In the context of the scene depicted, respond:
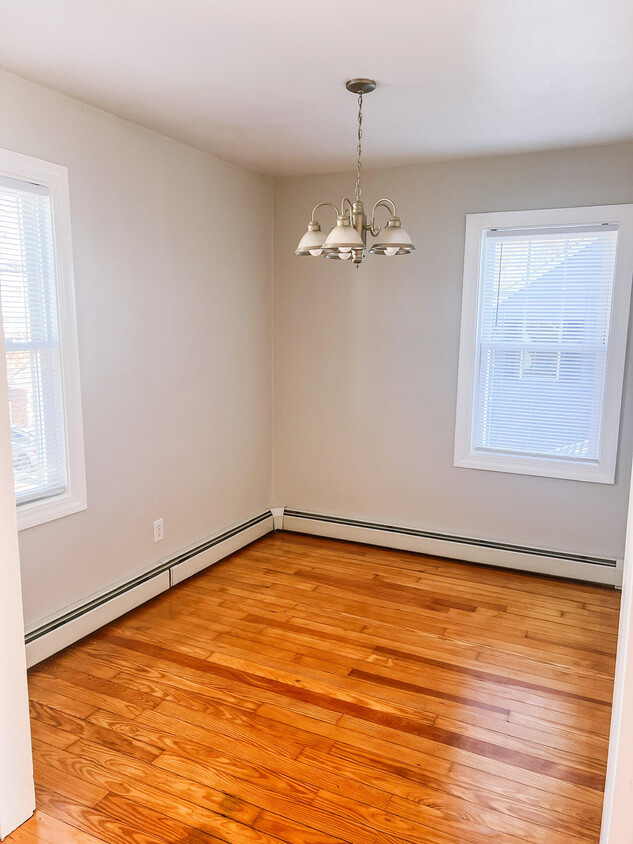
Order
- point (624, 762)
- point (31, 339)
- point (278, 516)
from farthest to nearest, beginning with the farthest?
point (278, 516) < point (31, 339) < point (624, 762)

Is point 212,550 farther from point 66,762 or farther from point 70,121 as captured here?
point 70,121

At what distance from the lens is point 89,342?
300 centimetres

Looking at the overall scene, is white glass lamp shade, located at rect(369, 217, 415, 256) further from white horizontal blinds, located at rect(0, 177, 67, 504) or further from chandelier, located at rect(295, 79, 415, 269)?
white horizontal blinds, located at rect(0, 177, 67, 504)

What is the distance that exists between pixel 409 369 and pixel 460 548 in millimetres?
1231

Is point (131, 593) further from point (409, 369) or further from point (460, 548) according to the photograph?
point (409, 369)

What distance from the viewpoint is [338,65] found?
2.39 metres

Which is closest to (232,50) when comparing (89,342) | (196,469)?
(89,342)

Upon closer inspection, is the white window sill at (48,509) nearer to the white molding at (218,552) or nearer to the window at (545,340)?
the white molding at (218,552)

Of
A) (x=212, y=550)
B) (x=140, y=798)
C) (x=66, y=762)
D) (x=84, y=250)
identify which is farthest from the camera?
(x=212, y=550)

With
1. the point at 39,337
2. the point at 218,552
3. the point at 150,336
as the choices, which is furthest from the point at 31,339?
the point at 218,552

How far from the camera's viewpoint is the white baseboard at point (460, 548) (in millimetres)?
3783

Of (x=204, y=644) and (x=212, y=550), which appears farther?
(x=212, y=550)

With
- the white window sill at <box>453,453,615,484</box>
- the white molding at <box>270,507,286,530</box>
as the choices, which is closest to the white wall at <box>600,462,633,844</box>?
the white window sill at <box>453,453,615,484</box>

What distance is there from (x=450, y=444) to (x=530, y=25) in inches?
99.6
